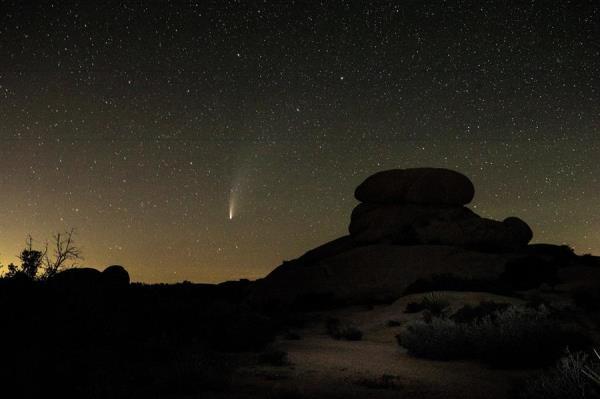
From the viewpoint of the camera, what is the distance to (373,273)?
30.7 meters

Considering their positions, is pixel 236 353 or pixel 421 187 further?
pixel 421 187

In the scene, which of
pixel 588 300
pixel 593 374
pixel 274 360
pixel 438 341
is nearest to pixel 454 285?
pixel 588 300

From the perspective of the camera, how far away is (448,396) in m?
6.81

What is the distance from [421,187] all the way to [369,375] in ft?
101

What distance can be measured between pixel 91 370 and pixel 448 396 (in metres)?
5.18

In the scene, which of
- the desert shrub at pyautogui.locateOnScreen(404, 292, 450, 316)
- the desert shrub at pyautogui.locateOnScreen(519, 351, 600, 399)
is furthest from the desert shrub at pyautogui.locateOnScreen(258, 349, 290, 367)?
the desert shrub at pyautogui.locateOnScreen(404, 292, 450, 316)

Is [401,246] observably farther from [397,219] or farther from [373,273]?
[373,273]

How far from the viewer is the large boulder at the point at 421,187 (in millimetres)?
37719

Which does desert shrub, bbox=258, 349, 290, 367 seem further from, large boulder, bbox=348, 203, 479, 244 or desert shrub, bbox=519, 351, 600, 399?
large boulder, bbox=348, 203, 479, 244

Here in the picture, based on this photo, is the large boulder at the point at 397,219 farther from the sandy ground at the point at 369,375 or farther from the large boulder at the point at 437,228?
the sandy ground at the point at 369,375

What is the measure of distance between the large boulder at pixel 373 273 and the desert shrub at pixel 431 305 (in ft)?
31.5

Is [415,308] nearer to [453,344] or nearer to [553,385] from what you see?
[453,344]

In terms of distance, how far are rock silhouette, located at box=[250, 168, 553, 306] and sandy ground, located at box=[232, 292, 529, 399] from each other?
17121mm

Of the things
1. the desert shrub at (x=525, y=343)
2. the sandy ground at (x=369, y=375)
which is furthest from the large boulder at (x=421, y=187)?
the desert shrub at (x=525, y=343)
